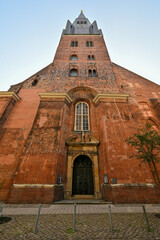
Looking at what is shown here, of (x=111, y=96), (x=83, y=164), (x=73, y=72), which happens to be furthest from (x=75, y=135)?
(x=73, y=72)

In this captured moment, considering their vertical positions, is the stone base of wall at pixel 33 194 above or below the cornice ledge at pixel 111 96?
below

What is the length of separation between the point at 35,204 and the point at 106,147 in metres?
5.97

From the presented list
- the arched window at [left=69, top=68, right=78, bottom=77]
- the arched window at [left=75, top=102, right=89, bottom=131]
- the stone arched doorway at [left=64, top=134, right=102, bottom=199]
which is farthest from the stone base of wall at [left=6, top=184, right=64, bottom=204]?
the arched window at [left=69, top=68, right=78, bottom=77]

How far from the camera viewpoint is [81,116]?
12.1 meters

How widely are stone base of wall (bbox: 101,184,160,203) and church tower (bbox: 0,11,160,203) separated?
52 mm

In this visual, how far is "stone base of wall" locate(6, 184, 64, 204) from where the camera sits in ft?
22.7

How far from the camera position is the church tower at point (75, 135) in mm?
7520

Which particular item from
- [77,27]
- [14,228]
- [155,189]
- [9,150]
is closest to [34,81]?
[9,150]

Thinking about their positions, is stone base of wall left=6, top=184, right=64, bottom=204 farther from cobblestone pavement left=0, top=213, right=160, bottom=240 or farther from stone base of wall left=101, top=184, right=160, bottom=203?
stone base of wall left=101, top=184, right=160, bottom=203

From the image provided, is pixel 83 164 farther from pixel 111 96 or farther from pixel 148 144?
pixel 111 96

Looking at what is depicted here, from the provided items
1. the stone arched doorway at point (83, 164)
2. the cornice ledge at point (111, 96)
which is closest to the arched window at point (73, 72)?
the cornice ledge at point (111, 96)

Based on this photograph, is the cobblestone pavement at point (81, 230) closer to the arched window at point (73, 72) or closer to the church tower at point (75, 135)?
the church tower at point (75, 135)

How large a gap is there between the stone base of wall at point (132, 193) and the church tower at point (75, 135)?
52 mm

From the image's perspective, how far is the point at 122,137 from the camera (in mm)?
9320
